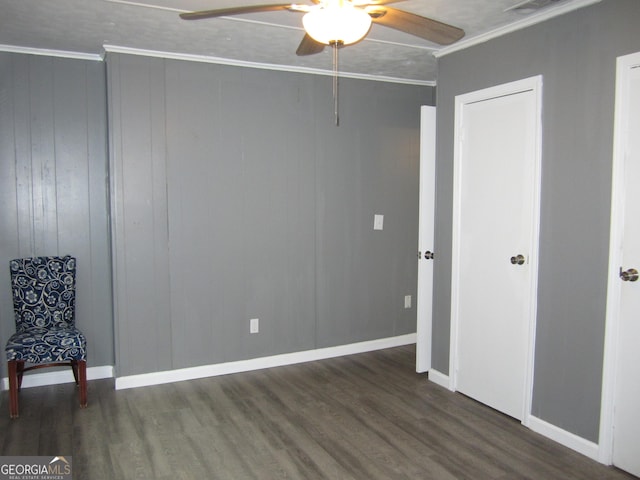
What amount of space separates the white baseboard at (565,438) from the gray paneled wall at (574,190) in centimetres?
4

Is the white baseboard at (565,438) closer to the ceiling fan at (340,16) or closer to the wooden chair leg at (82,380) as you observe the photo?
the ceiling fan at (340,16)

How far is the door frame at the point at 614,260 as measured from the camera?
267cm

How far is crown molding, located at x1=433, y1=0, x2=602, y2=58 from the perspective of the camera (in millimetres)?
2873

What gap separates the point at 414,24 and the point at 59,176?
300cm

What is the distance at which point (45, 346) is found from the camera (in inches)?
136

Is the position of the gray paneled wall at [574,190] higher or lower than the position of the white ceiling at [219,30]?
lower

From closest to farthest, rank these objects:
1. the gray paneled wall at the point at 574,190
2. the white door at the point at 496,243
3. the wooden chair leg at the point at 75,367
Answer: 1. the gray paneled wall at the point at 574,190
2. the white door at the point at 496,243
3. the wooden chair leg at the point at 75,367

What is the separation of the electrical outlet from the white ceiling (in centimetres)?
209

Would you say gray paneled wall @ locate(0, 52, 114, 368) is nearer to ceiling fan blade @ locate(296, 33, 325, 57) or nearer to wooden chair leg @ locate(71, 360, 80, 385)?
wooden chair leg @ locate(71, 360, 80, 385)

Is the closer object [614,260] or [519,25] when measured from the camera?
[614,260]

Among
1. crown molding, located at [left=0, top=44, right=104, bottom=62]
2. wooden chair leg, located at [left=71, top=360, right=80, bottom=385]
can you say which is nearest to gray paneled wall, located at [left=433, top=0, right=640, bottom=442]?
crown molding, located at [left=0, top=44, right=104, bottom=62]

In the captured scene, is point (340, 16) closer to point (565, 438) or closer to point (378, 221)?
point (565, 438)

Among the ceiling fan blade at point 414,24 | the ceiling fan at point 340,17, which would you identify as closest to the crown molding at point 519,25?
the ceiling fan blade at point 414,24

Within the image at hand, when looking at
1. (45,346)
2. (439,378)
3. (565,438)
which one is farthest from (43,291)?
(565,438)
